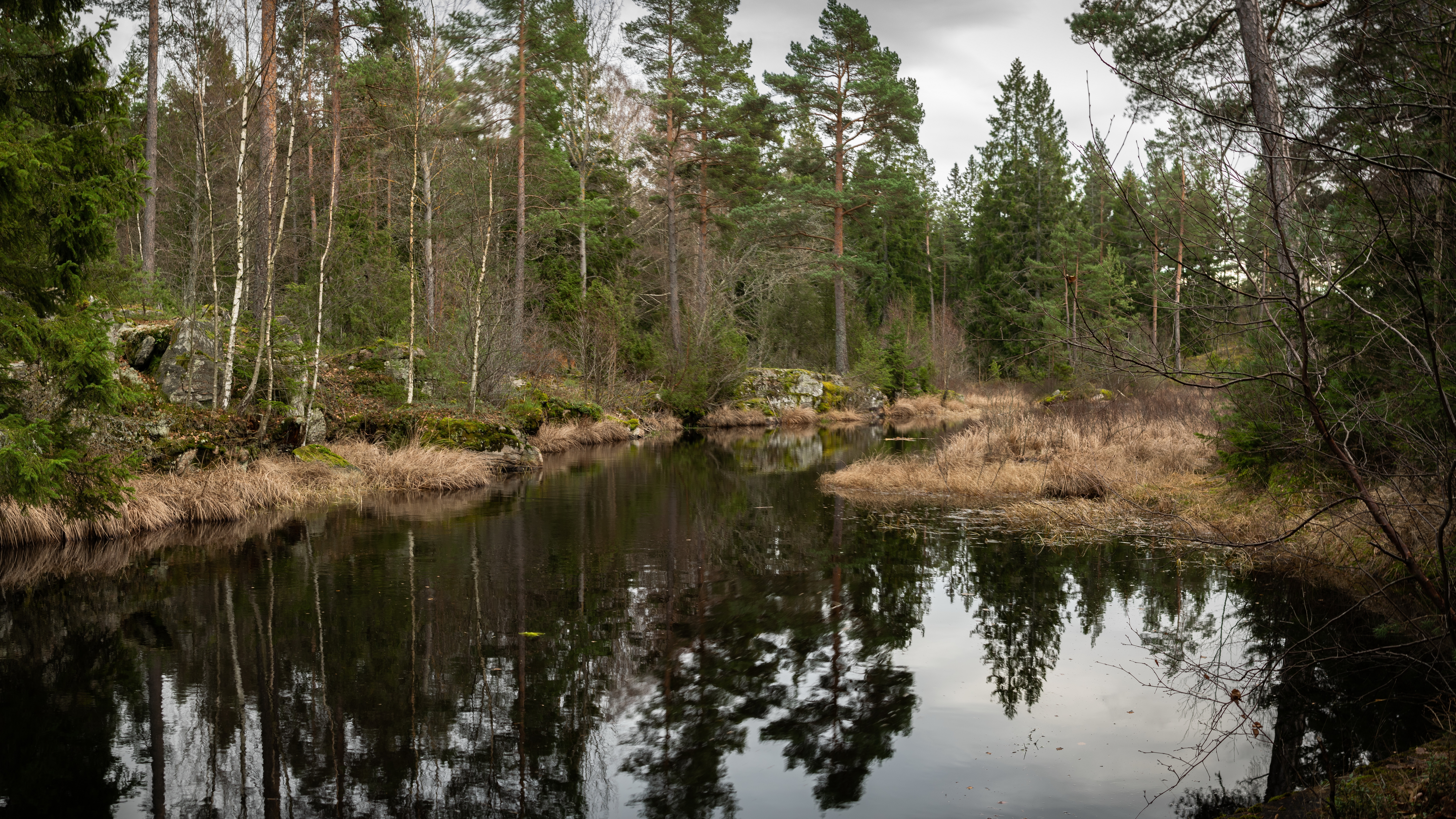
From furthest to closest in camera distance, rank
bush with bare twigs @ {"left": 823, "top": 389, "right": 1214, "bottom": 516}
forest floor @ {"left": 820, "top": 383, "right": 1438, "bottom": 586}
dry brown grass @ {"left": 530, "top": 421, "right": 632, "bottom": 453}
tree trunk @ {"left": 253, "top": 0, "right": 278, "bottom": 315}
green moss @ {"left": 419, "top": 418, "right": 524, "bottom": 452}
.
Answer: dry brown grass @ {"left": 530, "top": 421, "right": 632, "bottom": 453} → green moss @ {"left": 419, "top": 418, "right": 524, "bottom": 452} → tree trunk @ {"left": 253, "top": 0, "right": 278, "bottom": 315} → bush with bare twigs @ {"left": 823, "top": 389, "right": 1214, "bottom": 516} → forest floor @ {"left": 820, "top": 383, "right": 1438, "bottom": 586}

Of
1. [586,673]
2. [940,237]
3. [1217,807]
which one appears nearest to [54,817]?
[586,673]

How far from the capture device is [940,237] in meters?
59.6

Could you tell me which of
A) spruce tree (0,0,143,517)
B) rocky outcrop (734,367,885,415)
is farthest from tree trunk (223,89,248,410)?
rocky outcrop (734,367,885,415)

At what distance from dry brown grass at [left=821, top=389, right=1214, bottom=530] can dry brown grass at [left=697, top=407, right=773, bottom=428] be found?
12.4m

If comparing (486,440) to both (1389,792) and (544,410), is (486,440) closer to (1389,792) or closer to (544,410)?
(544,410)

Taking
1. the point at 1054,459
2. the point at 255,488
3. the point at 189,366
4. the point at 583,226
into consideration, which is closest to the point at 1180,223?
the point at 1054,459

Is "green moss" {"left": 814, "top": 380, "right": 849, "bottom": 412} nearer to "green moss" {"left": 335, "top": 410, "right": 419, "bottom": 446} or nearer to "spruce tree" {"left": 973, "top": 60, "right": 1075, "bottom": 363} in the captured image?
"spruce tree" {"left": 973, "top": 60, "right": 1075, "bottom": 363}

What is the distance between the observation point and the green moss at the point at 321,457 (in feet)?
45.5

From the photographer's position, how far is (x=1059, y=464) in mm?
13102

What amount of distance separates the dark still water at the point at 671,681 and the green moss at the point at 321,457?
321 cm

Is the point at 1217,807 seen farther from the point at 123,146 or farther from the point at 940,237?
the point at 940,237

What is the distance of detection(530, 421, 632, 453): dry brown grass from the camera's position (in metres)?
21.8

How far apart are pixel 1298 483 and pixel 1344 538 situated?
4.19 ft

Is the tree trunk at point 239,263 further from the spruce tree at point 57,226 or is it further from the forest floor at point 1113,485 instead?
the forest floor at point 1113,485
